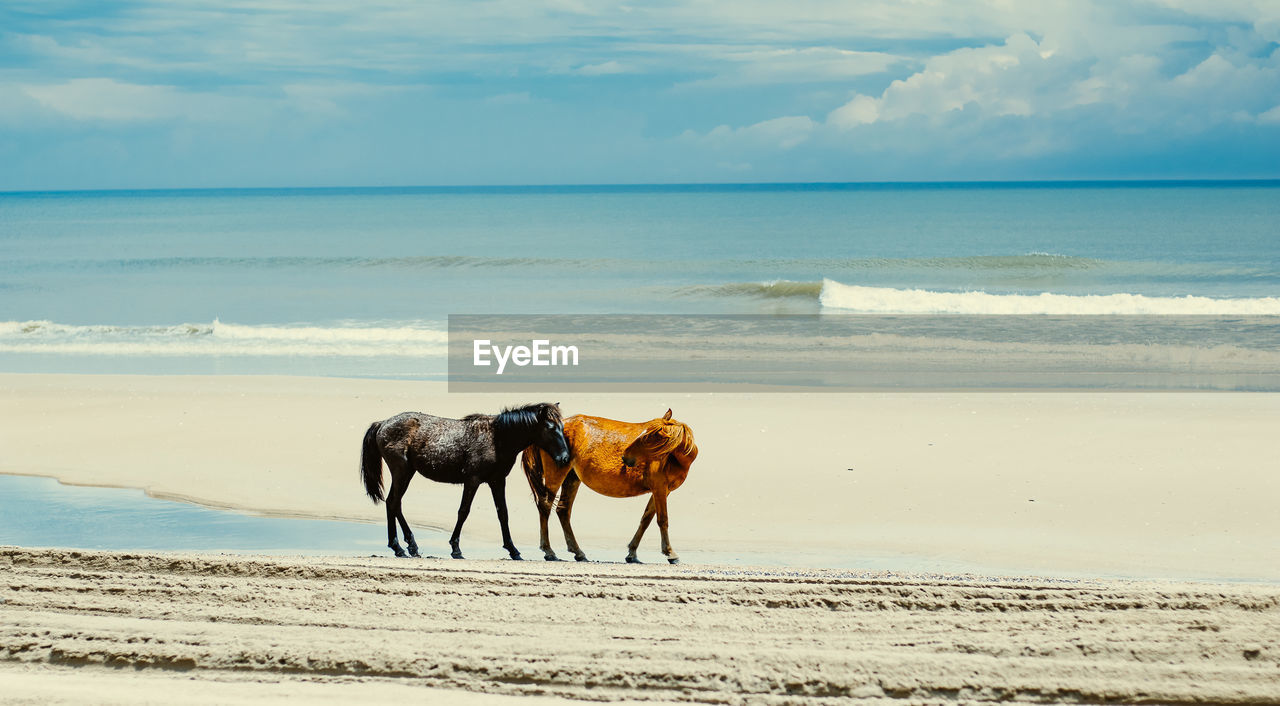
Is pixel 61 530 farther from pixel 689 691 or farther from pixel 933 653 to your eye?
pixel 933 653

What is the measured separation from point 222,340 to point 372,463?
16.6 metres

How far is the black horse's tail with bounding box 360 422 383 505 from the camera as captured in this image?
21.8 feet

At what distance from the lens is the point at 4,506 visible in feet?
28.5

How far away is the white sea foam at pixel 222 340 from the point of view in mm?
20156

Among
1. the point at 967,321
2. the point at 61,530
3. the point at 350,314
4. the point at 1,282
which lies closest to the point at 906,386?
the point at 967,321

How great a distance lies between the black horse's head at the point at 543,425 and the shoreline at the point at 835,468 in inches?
48.5

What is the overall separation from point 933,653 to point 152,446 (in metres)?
8.73

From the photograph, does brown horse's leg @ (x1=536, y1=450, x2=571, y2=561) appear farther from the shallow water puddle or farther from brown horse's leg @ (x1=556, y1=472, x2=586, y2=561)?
the shallow water puddle

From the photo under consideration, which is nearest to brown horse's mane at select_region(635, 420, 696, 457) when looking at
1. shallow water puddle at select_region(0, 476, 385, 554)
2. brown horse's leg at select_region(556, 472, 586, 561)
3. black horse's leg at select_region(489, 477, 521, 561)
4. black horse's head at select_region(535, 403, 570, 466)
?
black horse's head at select_region(535, 403, 570, 466)

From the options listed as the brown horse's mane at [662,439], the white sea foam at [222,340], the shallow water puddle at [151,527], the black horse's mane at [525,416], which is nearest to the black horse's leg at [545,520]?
the black horse's mane at [525,416]

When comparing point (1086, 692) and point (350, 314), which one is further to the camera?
point (350, 314)

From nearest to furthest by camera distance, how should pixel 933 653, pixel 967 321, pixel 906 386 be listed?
pixel 933 653, pixel 906 386, pixel 967 321

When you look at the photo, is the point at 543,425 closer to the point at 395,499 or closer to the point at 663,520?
the point at 663,520

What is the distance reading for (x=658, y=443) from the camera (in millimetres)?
6133
